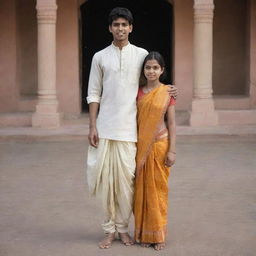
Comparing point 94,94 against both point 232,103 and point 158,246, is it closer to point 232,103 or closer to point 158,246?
point 158,246

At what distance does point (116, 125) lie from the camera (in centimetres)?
545

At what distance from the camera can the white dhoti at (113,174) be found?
17.9 feet

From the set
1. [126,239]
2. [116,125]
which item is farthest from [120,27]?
[126,239]

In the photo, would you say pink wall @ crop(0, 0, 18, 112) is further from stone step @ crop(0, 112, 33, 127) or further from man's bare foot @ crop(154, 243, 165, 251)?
man's bare foot @ crop(154, 243, 165, 251)

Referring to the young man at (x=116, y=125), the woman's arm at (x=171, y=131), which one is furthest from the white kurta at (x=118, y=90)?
the woman's arm at (x=171, y=131)

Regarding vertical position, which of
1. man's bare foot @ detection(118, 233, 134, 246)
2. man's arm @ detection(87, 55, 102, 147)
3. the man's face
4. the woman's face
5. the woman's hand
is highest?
the man's face

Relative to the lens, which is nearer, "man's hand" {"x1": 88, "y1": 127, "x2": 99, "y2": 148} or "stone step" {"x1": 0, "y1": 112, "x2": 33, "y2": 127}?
"man's hand" {"x1": 88, "y1": 127, "x2": 99, "y2": 148}

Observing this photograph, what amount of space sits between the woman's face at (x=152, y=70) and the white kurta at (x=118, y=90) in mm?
89

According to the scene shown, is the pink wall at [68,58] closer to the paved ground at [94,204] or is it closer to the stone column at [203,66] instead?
the stone column at [203,66]

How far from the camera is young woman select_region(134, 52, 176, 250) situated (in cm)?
545

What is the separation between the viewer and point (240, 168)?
9.45 metres

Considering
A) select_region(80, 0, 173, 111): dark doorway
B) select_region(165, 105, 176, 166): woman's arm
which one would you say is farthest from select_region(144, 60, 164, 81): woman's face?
select_region(80, 0, 173, 111): dark doorway

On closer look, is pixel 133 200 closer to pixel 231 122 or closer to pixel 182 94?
pixel 231 122

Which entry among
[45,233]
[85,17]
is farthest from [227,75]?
[45,233]
